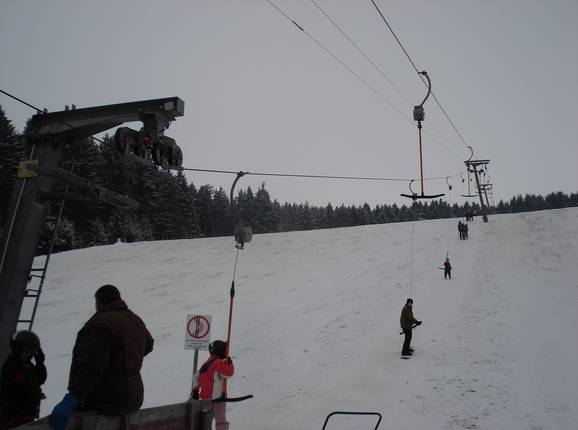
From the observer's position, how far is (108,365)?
332 cm

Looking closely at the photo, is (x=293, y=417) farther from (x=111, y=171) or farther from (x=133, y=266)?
(x=111, y=171)

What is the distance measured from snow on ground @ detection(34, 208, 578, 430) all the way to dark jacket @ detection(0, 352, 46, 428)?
4.79 metres

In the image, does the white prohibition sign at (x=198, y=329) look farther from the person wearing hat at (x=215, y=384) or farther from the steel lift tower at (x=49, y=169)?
the steel lift tower at (x=49, y=169)

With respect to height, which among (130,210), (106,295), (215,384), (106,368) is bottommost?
(215,384)

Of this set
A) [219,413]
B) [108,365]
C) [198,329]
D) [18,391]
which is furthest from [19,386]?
[198,329]

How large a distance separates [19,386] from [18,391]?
61 millimetres

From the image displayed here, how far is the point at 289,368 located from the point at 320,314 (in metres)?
5.65

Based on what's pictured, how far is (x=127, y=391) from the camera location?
343cm

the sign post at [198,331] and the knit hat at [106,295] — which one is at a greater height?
the knit hat at [106,295]

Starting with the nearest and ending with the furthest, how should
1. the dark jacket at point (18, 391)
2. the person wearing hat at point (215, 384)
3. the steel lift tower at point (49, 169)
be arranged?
1. the dark jacket at point (18, 391)
2. the person wearing hat at point (215, 384)
3. the steel lift tower at point (49, 169)

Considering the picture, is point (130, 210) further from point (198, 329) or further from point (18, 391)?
point (18, 391)

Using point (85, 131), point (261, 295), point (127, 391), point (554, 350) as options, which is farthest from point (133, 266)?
point (127, 391)

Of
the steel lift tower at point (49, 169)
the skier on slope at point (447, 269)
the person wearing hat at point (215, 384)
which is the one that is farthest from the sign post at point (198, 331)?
the skier on slope at point (447, 269)

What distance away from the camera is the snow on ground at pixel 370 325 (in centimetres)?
949
